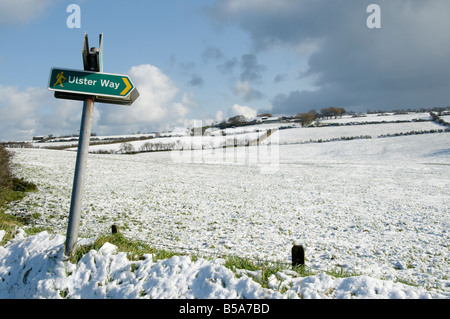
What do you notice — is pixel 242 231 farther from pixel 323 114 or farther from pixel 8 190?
pixel 323 114

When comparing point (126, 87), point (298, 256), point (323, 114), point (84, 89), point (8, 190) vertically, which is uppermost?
point (323, 114)

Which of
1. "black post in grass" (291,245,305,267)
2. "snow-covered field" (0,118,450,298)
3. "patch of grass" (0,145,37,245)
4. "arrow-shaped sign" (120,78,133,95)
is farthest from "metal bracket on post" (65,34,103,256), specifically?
"patch of grass" (0,145,37,245)

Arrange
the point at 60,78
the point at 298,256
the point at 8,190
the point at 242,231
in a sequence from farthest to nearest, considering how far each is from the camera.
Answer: the point at 8,190, the point at 242,231, the point at 298,256, the point at 60,78

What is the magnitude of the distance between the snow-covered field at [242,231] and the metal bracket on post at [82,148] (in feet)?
1.21

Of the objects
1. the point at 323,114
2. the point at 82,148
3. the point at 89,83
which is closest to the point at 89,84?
the point at 89,83

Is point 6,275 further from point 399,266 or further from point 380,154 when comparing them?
point 380,154

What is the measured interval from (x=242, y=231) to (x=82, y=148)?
909 cm

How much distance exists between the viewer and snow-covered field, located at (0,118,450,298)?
4039 mm

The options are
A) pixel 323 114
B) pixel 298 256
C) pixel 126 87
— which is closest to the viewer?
pixel 126 87

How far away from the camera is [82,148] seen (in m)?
5.03

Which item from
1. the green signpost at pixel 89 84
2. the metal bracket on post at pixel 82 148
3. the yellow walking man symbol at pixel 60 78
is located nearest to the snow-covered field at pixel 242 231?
the metal bracket on post at pixel 82 148

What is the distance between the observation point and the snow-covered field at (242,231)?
4039 millimetres

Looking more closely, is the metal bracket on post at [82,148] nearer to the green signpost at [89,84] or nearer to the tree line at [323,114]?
the green signpost at [89,84]
